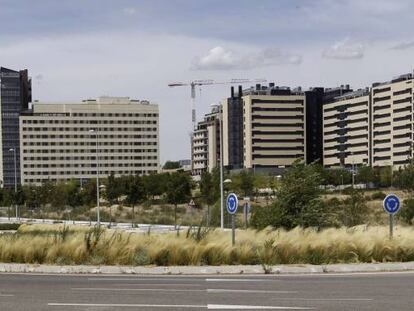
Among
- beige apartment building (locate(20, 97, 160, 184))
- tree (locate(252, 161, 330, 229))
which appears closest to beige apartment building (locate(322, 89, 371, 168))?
beige apartment building (locate(20, 97, 160, 184))

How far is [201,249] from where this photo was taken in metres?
19.5

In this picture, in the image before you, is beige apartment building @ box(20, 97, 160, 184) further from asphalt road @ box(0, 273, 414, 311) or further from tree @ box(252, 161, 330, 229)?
asphalt road @ box(0, 273, 414, 311)

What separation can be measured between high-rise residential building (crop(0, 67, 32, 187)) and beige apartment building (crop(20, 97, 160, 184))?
252 centimetres

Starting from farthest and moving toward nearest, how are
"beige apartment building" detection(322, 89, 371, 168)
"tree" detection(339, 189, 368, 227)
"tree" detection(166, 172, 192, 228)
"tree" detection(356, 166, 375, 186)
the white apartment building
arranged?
the white apartment building → "beige apartment building" detection(322, 89, 371, 168) → "tree" detection(356, 166, 375, 186) → "tree" detection(166, 172, 192, 228) → "tree" detection(339, 189, 368, 227)

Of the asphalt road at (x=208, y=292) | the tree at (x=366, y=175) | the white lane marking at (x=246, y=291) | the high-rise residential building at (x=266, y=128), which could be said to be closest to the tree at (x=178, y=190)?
the tree at (x=366, y=175)

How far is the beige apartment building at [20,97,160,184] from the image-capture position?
18862cm

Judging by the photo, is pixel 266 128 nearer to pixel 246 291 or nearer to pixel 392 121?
pixel 392 121

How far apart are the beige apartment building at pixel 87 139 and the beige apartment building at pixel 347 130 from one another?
44096 mm

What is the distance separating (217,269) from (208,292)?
4687mm

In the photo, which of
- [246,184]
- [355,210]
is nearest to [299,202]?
[355,210]

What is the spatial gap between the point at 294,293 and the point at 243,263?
616 cm

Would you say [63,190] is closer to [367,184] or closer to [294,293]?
[367,184]

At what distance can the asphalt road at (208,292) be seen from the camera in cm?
1144

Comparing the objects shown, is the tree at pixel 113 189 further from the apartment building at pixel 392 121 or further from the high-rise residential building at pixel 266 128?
the high-rise residential building at pixel 266 128
